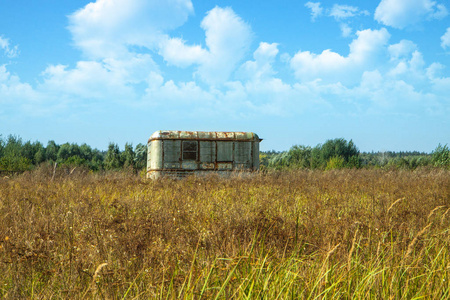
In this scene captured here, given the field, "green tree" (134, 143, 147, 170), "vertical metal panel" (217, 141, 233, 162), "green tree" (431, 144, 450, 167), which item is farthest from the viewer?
"green tree" (134, 143, 147, 170)

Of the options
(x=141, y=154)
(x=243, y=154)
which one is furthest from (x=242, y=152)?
(x=141, y=154)

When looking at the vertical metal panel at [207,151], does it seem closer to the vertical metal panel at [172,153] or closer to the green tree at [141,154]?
the vertical metal panel at [172,153]

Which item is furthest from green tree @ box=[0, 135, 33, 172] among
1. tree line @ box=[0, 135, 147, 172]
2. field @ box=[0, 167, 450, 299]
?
field @ box=[0, 167, 450, 299]

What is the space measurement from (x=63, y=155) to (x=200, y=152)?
41118 millimetres

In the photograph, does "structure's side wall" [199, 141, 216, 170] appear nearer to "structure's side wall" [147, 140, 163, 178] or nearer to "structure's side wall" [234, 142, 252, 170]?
"structure's side wall" [234, 142, 252, 170]

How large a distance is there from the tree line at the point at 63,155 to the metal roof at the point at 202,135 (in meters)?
9.77

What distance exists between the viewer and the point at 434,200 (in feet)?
23.4

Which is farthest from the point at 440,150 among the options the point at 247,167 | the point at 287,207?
the point at 287,207

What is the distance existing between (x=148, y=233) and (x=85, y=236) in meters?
0.67

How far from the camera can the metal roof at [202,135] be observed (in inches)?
706

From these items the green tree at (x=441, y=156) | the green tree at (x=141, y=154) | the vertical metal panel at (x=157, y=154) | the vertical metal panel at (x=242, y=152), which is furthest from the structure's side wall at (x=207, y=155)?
the green tree at (x=141, y=154)

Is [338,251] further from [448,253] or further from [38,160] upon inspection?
[38,160]

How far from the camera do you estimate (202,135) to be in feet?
59.4

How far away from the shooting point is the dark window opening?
18047 mm
